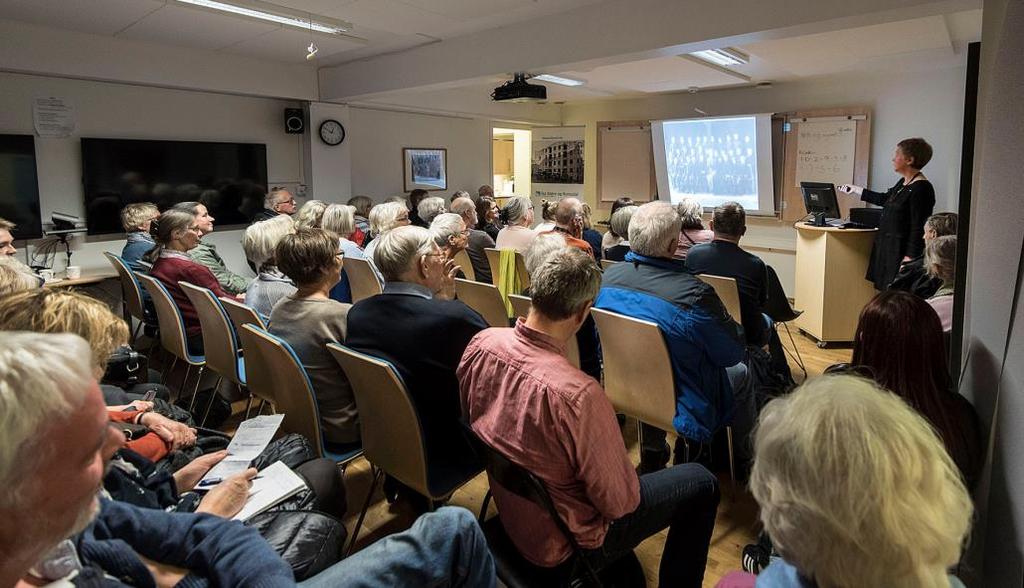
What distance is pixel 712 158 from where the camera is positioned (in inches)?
311

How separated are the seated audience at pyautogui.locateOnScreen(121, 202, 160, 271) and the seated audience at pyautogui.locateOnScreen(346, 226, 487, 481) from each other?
9.52ft

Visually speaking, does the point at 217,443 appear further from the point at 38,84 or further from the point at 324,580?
the point at 38,84

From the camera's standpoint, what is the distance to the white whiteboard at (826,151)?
671cm

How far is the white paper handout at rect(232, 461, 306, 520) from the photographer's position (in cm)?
157

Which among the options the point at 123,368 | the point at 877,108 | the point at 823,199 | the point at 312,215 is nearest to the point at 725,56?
the point at 823,199

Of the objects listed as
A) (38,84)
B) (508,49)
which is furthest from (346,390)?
(38,84)

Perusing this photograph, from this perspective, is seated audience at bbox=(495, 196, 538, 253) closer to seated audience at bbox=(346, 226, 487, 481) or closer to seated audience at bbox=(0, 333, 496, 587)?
seated audience at bbox=(346, 226, 487, 481)

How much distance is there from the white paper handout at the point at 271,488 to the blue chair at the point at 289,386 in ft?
1.24

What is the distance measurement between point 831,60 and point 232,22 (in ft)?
17.7

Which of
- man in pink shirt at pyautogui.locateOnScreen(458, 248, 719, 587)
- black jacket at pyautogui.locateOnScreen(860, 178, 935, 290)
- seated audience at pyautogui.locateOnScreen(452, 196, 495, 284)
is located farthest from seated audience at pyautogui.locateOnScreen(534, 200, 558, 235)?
man in pink shirt at pyautogui.locateOnScreen(458, 248, 719, 587)

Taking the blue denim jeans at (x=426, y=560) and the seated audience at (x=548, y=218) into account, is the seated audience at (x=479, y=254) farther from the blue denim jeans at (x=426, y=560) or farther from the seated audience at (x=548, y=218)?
the blue denim jeans at (x=426, y=560)

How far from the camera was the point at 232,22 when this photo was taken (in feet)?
14.6

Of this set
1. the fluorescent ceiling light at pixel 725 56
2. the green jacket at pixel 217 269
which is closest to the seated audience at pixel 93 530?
the green jacket at pixel 217 269

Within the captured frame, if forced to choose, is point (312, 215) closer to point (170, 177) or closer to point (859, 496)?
point (170, 177)
